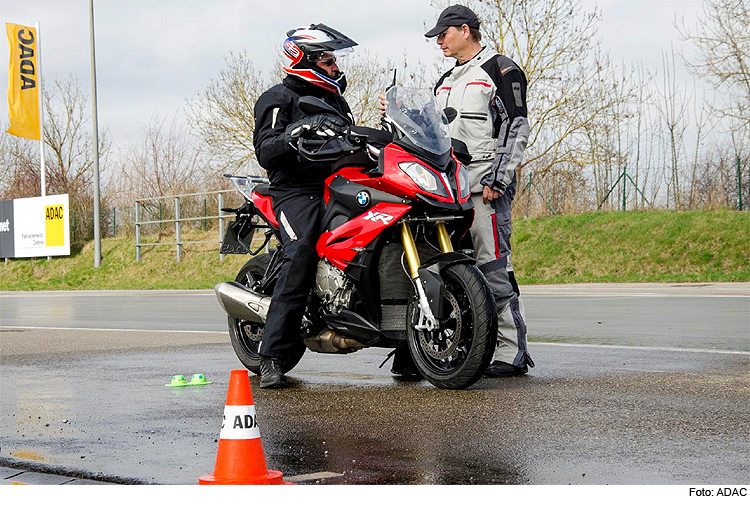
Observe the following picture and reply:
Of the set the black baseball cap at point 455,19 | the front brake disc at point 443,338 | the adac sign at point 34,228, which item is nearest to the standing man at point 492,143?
the black baseball cap at point 455,19

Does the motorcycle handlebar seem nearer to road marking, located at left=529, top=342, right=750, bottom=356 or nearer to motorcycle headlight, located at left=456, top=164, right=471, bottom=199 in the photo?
motorcycle headlight, located at left=456, top=164, right=471, bottom=199

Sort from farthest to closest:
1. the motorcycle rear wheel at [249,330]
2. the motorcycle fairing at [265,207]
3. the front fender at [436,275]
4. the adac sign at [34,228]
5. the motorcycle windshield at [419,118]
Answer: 1. the adac sign at [34,228]
2. the motorcycle rear wheel at [249,330]
3. the motorcycle fairing at [265,207]
4. the motorcycle windshield at [419,118]
5. the front fender at [436,275]

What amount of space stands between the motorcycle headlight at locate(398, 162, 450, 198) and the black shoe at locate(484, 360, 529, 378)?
4.54 ft

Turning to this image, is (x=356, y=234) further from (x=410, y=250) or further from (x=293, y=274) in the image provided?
(x=293, y=274)

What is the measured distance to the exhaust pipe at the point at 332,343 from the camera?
6258 millimetres

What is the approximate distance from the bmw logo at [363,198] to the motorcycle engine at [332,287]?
47cm

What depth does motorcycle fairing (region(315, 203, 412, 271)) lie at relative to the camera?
19.4ft

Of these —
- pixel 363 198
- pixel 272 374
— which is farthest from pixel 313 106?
pixel 272 374

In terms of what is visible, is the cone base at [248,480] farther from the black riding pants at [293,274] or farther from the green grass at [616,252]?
the green grass at [616,252]

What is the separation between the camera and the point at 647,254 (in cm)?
2397

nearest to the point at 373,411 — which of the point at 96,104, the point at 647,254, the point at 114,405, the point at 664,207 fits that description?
the point at 114,405

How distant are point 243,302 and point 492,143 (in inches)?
76.6

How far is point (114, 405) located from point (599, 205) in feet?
79.7

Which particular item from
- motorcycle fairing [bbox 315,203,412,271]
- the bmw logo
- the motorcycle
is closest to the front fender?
the motorcycle
